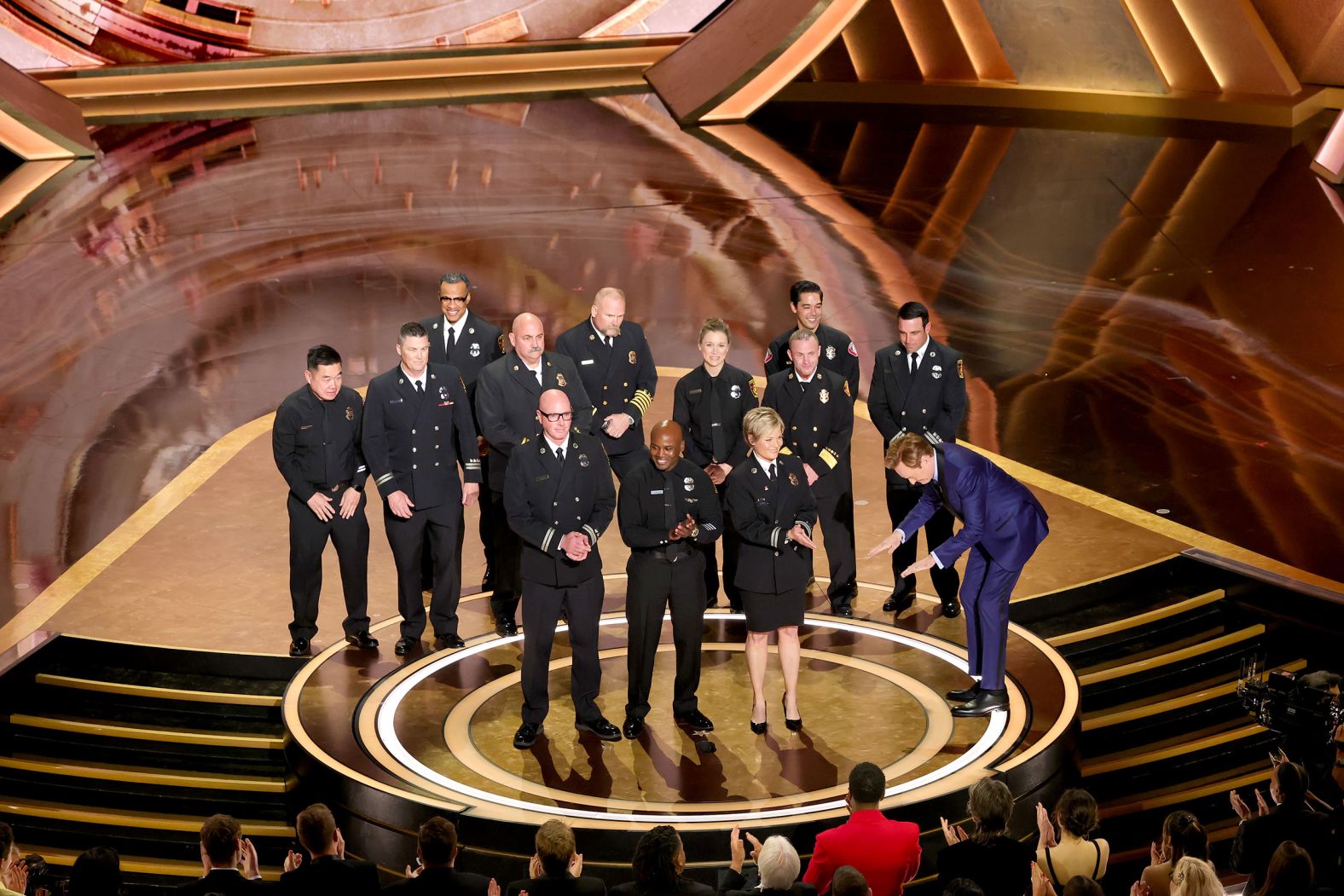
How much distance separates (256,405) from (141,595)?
3161mm

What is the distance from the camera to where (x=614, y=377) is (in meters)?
8.92

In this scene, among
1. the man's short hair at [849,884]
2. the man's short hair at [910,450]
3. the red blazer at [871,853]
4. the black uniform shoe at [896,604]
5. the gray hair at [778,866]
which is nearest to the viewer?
the man's short hair at [849,884]

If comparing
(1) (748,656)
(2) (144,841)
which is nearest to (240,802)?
(2) (144,841)

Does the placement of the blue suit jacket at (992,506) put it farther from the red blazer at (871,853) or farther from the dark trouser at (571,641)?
the red blazer at (871,853)

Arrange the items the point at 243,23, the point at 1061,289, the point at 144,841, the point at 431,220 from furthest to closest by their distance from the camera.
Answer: the point at 243,23, the point at 431,220, the point at 1061,289, the point at 144,841

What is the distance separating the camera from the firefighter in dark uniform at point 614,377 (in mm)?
8852

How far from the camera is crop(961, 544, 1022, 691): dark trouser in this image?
7.50 metres

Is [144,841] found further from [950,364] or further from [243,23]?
[243,23]

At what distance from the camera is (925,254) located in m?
15.3

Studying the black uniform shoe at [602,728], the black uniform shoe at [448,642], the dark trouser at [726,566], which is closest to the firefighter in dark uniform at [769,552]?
the dark trouser at [726,566]

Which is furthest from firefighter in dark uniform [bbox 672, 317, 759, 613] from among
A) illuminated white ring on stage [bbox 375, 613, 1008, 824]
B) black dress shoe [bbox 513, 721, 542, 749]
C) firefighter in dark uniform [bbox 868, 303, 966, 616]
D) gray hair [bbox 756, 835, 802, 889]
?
gray hair [bbox 756, 835, 802, 889]

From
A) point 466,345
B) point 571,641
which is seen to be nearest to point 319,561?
point 466,345

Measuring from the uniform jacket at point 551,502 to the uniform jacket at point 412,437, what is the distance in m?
0.87

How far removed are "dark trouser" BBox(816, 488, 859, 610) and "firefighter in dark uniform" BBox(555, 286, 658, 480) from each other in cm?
105
